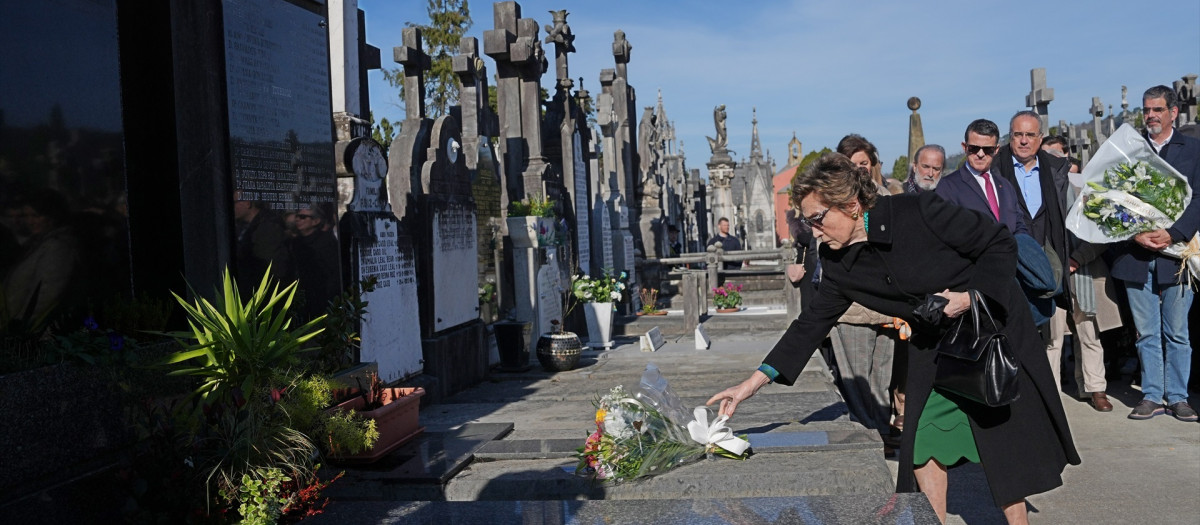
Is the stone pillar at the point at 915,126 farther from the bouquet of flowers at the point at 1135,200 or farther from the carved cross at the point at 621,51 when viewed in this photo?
the bouquet of flowers at the point at 1135,200

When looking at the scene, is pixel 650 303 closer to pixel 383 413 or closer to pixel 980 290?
pixel 383 413

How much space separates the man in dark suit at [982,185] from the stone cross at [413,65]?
7.19 m

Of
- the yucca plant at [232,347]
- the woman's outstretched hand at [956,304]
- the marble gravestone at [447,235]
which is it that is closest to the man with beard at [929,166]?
the woman's outstretched hand at [956,304]

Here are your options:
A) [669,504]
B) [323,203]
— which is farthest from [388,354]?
[669,504]

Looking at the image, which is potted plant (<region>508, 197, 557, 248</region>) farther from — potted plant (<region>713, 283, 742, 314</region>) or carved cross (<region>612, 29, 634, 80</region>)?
carved cross (<region>612, 29, 634, 80</region>)

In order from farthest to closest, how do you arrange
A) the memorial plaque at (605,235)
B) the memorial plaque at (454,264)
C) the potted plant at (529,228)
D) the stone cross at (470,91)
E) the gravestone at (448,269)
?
the memorial plaque at (605,235), the stone cross at (470,91), the potted plant at (529,228), the memorial plaque at (454,264), the gravestone at (448,269)

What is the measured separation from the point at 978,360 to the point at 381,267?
461 cm

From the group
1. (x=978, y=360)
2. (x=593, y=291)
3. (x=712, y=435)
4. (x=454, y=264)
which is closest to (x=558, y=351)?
(x=454, y=264)

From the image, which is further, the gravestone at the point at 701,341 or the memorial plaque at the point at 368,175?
the gravestone at the point at 701,341

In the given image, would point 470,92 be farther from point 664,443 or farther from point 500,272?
point 664,443

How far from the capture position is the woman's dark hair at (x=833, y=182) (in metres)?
3.56

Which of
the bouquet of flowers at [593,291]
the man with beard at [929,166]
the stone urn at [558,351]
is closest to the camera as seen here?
the man with beard at [929,166]

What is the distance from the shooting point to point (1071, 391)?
8281 millimetres

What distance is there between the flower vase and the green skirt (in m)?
7.32
